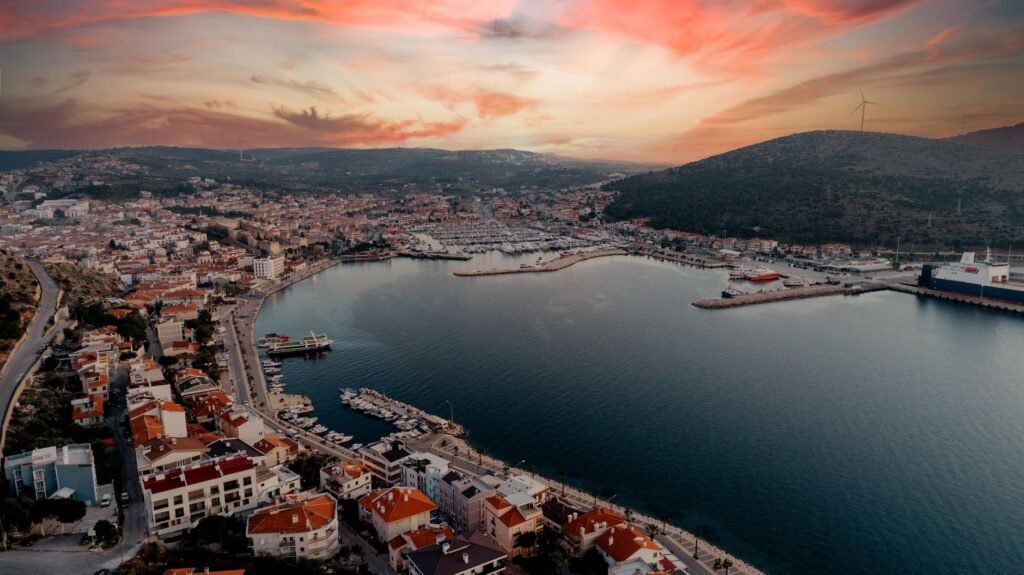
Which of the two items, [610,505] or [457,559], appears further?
[610,505]

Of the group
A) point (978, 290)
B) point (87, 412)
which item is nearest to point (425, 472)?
point (87, 412)

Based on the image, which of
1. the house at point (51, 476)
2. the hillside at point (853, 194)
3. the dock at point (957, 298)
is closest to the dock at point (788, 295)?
the dock at point (957, 298)

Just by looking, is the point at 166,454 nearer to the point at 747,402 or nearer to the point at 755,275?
the point at 747,402

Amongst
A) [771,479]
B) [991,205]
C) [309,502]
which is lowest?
[771,479]

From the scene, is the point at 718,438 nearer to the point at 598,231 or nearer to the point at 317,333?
the point at 317,333

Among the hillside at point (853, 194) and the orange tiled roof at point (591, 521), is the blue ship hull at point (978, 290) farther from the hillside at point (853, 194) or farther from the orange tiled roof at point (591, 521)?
the orange tiled roof at point (591, 521)

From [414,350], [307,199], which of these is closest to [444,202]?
[307,199]
